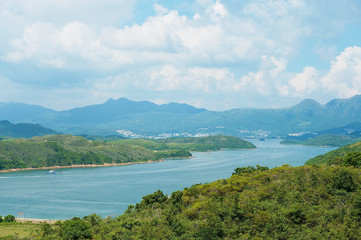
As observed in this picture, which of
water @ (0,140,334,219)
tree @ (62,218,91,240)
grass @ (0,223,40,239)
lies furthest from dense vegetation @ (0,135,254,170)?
tree @ (62,218,91,240)

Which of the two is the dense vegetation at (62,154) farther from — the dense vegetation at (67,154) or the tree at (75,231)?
the tree at (75,231)

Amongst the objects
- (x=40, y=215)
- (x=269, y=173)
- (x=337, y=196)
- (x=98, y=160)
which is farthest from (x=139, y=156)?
(x=337, y=196)

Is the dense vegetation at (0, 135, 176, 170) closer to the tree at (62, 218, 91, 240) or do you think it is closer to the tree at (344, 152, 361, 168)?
the tree at (62, 218, 91, 240)

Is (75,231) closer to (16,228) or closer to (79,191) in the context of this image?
(16,228)

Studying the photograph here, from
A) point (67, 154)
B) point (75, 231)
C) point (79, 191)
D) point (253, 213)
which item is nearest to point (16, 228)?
point (75, 231)

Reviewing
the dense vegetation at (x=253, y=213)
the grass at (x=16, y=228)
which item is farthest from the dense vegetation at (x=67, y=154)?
the dense vegetation at (x=253, y=213)
